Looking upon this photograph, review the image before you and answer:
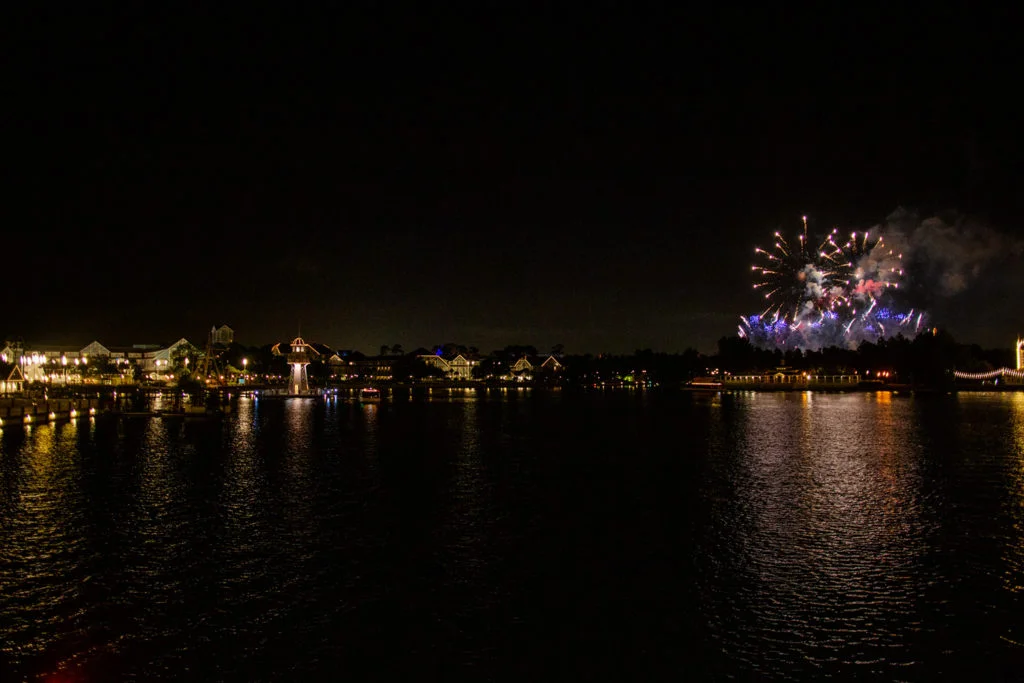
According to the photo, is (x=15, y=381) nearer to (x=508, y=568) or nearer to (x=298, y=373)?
(x=298, y=373)

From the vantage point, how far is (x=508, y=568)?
15781 mm

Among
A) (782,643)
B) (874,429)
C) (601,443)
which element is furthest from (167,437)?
(874,429)

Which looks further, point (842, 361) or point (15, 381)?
point (842, 361)

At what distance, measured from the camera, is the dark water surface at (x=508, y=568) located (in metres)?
11.3

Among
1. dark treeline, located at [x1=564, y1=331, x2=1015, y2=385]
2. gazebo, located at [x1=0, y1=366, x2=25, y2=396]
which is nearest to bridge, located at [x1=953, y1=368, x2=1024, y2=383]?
dark treeline, located at [x1=564, y1=331, x2=1015, y2=385]

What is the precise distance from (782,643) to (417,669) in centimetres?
575

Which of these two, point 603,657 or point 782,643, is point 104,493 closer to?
point 603,657

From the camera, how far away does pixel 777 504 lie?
22.2 metres

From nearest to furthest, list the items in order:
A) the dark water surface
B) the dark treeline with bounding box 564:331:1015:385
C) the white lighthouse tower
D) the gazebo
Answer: the dark water surface < the gazebo < the white lighthouse tower < the dark treeline with bounding box 564:331:1015:385

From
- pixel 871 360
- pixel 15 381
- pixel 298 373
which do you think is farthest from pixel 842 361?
pixel 15 381

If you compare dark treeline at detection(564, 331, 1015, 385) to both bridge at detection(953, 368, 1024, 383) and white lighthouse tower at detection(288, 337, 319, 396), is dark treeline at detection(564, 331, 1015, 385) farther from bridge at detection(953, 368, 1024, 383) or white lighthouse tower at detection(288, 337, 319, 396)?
white lighthouse tower at detection(288, 337, 319, 396)

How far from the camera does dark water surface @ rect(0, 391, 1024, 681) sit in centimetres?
1129

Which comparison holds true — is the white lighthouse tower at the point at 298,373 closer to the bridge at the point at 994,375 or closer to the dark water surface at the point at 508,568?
the dark water surface at the point at 508,568

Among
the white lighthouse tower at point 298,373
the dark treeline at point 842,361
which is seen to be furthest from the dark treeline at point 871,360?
the white lighthouse tower at point 298,373
